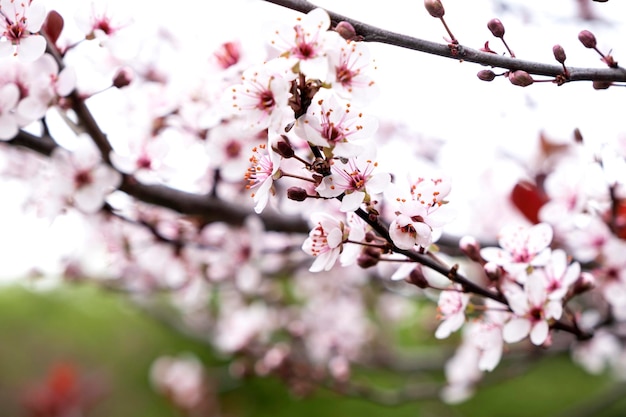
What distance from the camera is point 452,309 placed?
102cm

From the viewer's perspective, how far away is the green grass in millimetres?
4469

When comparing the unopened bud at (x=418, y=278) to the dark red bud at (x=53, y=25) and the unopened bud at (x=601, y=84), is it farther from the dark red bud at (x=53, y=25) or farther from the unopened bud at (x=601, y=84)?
the dark red bud at (x=53, y=25)

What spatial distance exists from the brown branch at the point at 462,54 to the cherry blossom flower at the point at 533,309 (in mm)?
312

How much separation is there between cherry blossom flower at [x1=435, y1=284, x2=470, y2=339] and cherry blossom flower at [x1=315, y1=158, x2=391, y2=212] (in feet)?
0.88

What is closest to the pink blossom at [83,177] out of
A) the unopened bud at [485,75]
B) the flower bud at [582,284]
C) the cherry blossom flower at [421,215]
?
the cherry blossom flower at [421,215]

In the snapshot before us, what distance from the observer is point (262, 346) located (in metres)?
2.17

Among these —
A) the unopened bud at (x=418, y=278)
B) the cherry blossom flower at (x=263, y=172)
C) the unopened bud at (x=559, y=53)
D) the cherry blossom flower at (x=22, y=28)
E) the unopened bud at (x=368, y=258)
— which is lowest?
the unopened bud at (x=418, y=278)

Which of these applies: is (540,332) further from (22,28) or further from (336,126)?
(22,28)

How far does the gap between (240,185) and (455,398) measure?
91 cm

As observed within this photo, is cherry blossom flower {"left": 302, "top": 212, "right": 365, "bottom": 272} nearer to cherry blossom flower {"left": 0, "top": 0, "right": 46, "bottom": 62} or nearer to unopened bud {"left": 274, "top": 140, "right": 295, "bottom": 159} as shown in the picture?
unopened bud {"left": 274, "top": 140, "right": 295, "bottom": 159}

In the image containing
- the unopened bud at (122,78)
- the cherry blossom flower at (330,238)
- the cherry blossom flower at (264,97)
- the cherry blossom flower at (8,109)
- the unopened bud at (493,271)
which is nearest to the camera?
the cherry blossom flower at (264,97)

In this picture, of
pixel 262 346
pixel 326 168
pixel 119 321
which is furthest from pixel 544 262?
pixel 119 321

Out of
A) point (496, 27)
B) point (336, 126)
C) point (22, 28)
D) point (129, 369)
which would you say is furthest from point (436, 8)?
point (129, 369)

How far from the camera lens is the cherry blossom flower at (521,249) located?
100 cm
